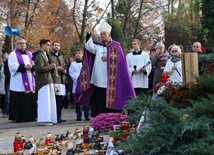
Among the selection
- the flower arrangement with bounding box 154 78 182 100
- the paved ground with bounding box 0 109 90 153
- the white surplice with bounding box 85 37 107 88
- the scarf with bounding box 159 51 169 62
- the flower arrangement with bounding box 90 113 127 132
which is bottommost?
the paved ground with bounding box 0 109 90 153

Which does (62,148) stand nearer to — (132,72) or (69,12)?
(132,72)

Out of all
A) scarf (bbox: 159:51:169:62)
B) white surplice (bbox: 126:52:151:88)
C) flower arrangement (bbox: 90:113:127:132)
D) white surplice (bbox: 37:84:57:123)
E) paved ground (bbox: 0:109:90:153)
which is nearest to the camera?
flower arrangement (bbox: 90:113:127:132)

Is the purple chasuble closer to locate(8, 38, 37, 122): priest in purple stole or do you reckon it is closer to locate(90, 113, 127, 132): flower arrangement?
locate(90, 113, 127, 132): flower arrangement

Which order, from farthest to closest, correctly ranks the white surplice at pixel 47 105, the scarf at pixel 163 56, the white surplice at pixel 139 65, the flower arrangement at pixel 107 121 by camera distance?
the white surplice at pixel 139 65
the scarf at pixel 163 56
the white surplice at pixel 47 105
the flower arrangement at pixel 107 121

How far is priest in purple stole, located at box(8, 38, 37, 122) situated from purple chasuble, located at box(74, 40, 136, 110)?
2.79 metres

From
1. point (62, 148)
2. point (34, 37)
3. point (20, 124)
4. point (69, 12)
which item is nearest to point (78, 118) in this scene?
point (20, 124)

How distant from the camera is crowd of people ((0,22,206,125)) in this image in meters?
9.46

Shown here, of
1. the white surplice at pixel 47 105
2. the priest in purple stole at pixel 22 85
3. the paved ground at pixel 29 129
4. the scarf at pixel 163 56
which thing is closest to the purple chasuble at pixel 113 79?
the paved ground at pixel 29 129

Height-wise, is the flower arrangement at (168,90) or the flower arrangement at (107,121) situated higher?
the flower arrangement at (168,90)

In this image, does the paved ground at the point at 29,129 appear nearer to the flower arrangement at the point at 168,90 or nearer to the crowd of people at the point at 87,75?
the crowd of people at the point at 87,75

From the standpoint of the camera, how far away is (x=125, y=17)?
39.6m

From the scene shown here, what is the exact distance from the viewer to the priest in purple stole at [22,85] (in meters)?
12.0

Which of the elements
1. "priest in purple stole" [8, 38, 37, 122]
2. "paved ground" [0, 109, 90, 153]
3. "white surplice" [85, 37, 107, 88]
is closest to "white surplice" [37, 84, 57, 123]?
"paved ground" [0, 109, 90, 153]

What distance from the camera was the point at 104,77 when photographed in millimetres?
Answer: 9547
